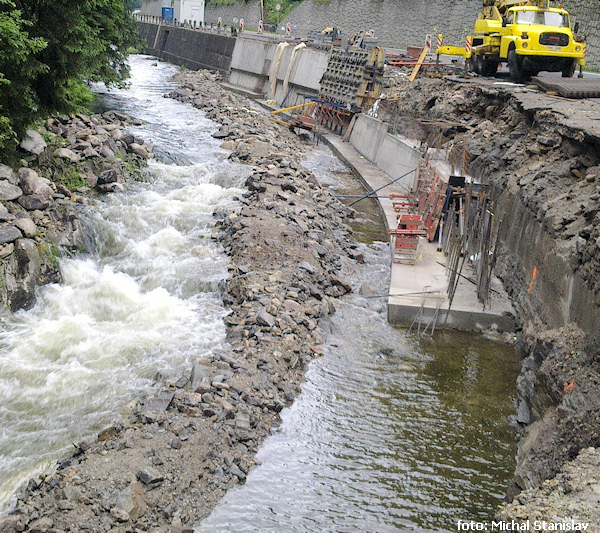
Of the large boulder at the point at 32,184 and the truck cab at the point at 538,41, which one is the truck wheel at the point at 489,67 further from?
the large boulder at the point at 32,184

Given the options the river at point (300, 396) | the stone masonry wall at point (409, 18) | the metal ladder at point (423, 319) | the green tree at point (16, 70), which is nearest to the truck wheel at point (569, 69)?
the stone masonry wall at point (409, 18)

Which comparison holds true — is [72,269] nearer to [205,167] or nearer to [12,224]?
[12,224]

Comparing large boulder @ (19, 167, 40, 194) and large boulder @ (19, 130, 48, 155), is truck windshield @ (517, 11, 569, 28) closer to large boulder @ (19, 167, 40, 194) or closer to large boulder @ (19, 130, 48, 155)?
large boulder @ (19, 130, 48, 155)

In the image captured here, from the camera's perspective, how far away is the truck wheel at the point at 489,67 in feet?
80.0

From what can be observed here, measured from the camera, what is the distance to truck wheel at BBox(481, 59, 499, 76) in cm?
2438

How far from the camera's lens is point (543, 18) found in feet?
70.8

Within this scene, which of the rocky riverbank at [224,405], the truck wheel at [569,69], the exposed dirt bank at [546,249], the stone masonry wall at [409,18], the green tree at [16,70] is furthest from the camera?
the stone masonry wall at [409,18]

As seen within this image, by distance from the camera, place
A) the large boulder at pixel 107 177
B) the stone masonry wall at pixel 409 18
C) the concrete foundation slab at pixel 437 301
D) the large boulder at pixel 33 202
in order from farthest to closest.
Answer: the stone masonry wall at pixel 409 18 → the large boulder at pixel 107 177 → the large boulder at pixel 33 202 → the concrete foundation slab at pixel 437 301

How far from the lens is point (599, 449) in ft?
23.2

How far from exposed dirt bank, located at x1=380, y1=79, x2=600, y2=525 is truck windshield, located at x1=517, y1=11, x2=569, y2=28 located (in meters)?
3.34

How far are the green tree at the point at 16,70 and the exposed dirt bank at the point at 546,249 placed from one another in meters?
9.97

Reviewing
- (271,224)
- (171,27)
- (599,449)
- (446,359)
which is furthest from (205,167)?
(171,27)

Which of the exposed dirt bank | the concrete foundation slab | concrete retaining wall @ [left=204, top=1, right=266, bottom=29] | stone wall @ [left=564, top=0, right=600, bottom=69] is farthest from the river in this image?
concrete retaining wall @ [left=204, top=1, right=266, bottom=29]

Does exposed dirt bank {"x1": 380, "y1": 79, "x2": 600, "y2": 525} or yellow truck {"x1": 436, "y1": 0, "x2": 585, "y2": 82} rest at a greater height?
yellow truck {"x1": 436, "y1": 0, "x2": 585, "y2": 82}
